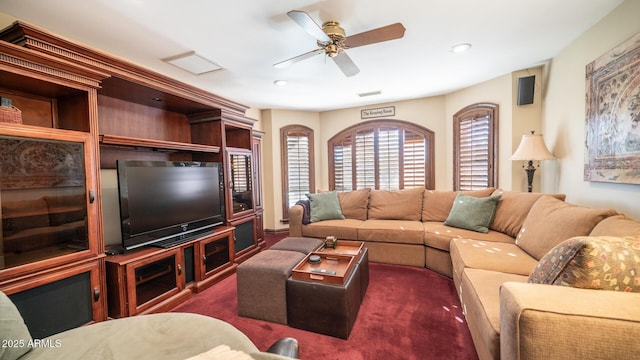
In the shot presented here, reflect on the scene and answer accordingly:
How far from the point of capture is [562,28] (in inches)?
86.6

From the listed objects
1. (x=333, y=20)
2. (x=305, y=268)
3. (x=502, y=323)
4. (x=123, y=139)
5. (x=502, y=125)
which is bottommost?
(x=305, y=268)

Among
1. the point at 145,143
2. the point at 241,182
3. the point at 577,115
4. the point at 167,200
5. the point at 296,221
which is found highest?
the point at 577,115

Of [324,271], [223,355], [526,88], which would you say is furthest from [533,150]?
[223,355]

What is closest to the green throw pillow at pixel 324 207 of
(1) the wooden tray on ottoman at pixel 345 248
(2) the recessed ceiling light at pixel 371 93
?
(1) the wooden tray on ottoman at pixel 345 248

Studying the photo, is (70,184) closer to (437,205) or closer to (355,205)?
(355,205)

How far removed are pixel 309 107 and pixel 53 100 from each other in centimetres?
350

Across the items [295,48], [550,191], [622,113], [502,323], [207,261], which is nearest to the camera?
[502,323]

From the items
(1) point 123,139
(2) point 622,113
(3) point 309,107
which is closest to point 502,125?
(2) point 622,113

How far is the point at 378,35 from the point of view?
1.87 m

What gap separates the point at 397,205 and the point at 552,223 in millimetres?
1769

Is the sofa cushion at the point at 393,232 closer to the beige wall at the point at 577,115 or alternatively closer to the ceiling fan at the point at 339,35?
the beige wall at the point at 577,115

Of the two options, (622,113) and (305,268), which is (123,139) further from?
(622,113)

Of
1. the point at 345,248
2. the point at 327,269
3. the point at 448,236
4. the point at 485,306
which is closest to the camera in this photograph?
the point at 485,306

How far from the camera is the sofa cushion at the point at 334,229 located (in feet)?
10.5
